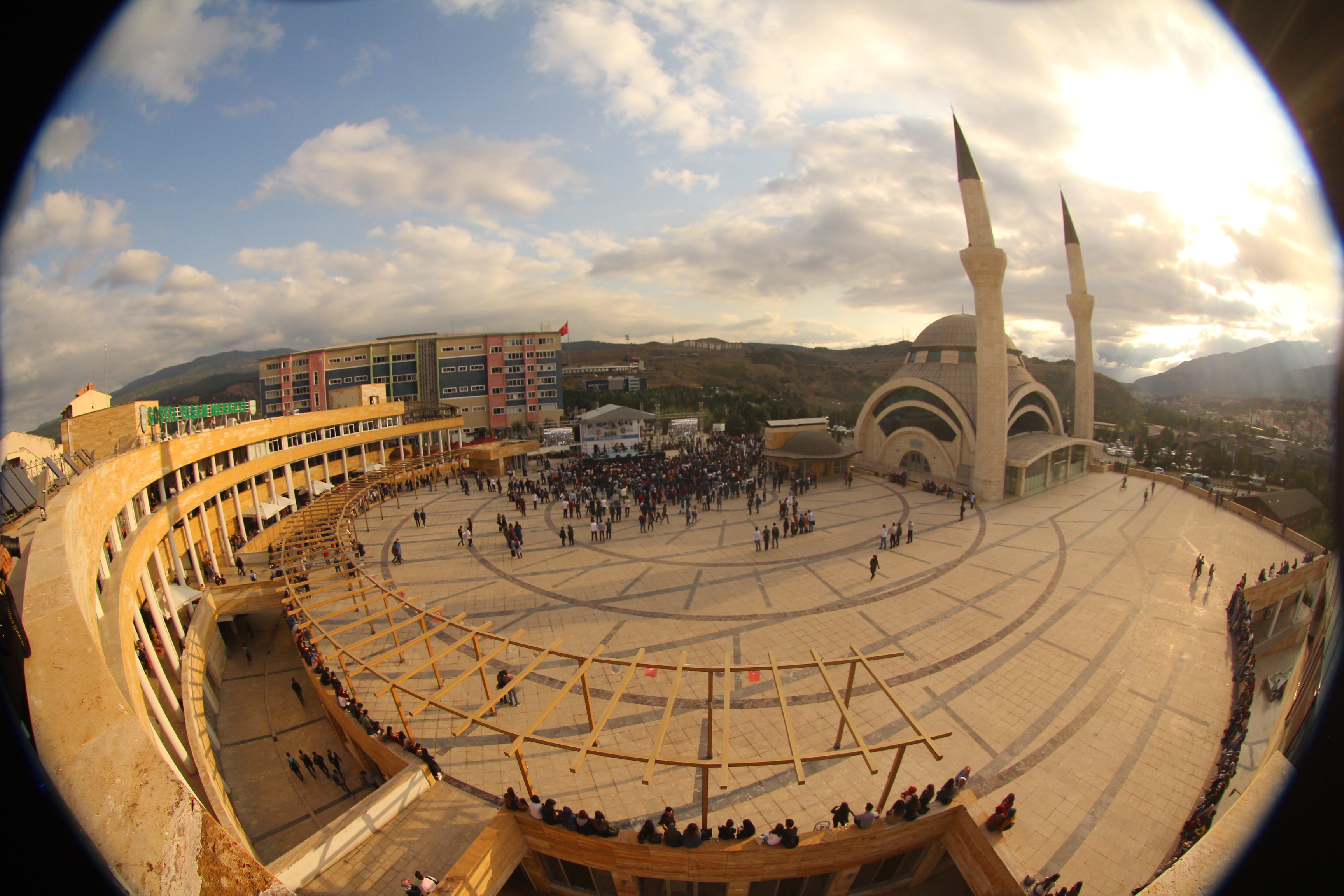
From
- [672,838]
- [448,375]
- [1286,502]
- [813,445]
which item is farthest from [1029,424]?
[448,375]

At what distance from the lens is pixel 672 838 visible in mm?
6066

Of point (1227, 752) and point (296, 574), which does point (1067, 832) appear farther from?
point (296, 574)

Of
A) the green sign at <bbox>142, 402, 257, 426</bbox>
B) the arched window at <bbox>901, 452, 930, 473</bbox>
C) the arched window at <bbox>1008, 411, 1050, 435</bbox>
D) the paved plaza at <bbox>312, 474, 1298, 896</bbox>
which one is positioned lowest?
the paved plaza at <bbox>312, 474, 1298, 896</bbox>

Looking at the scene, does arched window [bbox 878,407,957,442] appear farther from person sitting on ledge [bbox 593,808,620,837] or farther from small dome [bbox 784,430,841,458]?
person sitting on ledge [bbox 593,808,620,837]

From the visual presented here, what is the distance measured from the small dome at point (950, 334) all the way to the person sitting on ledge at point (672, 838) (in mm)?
32298

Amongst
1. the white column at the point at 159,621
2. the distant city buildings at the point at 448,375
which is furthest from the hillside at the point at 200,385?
the white column at the point at 159,621

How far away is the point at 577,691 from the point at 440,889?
13.8 feet

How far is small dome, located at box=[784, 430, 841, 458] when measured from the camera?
29250mm

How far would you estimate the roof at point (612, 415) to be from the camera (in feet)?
110

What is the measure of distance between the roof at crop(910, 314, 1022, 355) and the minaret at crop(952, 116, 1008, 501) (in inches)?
191

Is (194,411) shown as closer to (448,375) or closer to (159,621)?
(159,621)

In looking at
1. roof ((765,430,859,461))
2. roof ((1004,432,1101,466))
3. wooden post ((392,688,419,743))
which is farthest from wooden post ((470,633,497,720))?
roof ((1004,432,1101,466))

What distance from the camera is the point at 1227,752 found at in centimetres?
794

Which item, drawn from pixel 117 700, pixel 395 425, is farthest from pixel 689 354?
pixel 117 700
